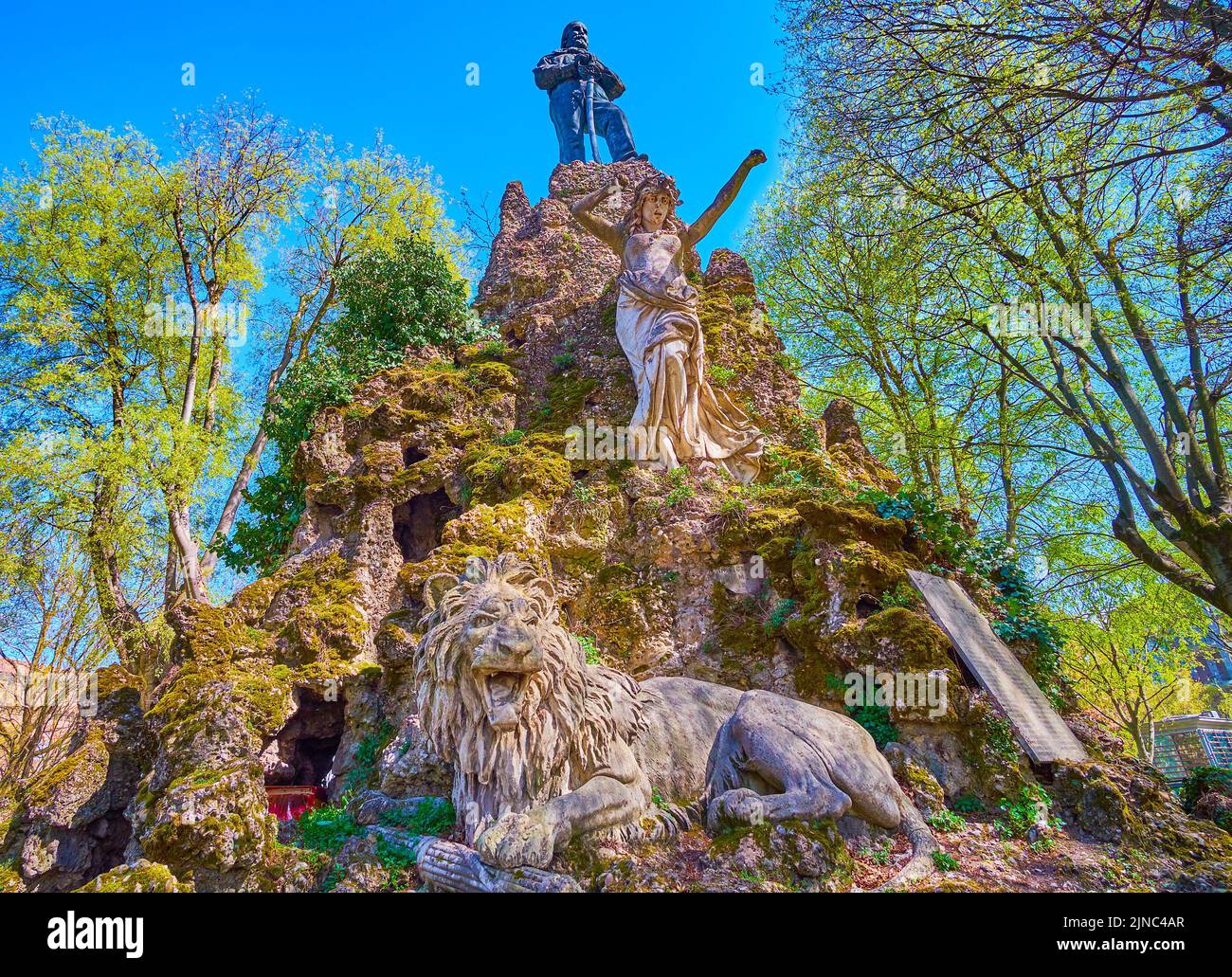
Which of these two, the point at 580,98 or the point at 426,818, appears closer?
the point at 426,818

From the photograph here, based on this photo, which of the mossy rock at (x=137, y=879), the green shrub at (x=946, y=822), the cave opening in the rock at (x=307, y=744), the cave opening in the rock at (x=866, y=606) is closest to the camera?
the mossy rock at (x=137, y=879)

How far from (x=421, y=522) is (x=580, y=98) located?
15.4m

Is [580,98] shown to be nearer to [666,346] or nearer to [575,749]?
[666,346]

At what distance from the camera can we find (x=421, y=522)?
376 inches

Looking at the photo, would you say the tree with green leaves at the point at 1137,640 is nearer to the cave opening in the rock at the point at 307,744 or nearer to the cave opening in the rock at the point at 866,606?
the cave opening in the rock at the point at 866,606

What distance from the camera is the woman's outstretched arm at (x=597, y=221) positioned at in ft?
33.9

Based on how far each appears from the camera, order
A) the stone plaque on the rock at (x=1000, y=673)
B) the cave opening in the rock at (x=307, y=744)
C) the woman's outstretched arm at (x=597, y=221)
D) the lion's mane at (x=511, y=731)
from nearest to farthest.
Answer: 1. the lion's mane at (x=511, y=731)
2. the stone plaque on the rock at (x=1000, y=673)
3. the cave opening in the rock at (x=307, y=744)
4. the woman's outstretched arm at (x=597, y=221)

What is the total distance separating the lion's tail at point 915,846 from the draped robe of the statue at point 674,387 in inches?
197

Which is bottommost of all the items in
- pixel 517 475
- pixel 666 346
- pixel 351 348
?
pixel 517 475

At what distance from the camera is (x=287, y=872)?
15.6 feet

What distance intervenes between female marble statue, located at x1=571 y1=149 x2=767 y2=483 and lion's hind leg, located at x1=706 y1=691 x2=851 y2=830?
4.40 m

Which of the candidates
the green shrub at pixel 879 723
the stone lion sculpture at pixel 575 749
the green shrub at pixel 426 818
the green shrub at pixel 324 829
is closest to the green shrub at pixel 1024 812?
the green shrub at pixel 879 723

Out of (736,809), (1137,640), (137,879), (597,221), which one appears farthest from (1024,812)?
(1137,640)
